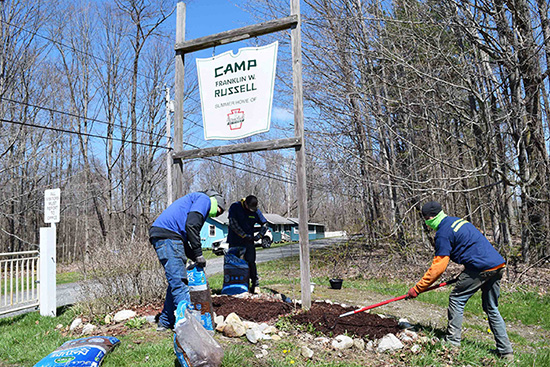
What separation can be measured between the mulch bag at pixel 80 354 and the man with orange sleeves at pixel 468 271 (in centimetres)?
352

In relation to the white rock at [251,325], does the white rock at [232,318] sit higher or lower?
higher

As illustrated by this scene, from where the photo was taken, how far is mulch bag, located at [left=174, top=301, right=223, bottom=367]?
351 centimetres

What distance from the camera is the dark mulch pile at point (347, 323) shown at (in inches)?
180

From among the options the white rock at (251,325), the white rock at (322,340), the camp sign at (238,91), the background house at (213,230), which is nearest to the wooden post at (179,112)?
the camp sign at (238,91)

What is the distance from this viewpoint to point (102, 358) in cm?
396

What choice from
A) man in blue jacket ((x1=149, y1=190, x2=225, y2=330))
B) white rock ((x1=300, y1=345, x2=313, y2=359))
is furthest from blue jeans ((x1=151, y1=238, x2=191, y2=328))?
white rock ((x1=300, y1=345, x2=313, y2=359))

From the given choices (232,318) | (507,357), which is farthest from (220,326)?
(507,357)

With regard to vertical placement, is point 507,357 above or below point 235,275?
below

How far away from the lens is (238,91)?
598 centimetres

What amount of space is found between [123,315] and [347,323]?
303cm

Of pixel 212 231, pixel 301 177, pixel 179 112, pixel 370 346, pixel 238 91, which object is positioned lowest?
pixel 370 346

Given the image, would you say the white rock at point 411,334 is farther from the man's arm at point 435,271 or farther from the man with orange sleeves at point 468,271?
the man's arm at point 435,271

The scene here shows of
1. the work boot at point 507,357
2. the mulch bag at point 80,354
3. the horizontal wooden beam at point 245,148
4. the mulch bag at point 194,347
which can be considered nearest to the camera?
the mulch bag at point 194,347

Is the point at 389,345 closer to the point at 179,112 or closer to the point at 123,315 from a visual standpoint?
the point at 123,315
